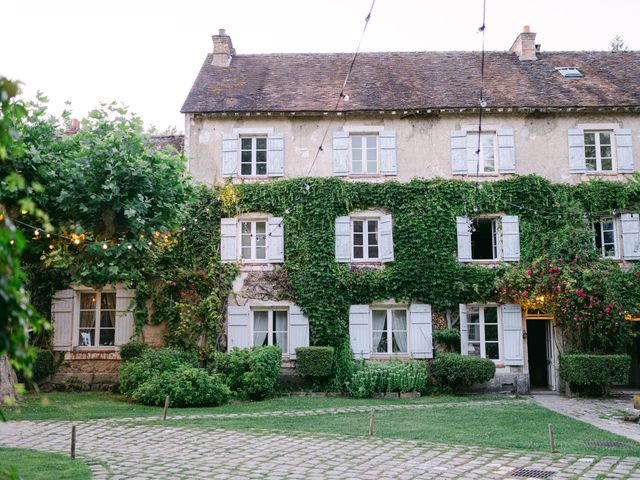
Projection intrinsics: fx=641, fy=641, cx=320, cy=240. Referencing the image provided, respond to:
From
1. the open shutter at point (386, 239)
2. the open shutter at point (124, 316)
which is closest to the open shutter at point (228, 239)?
the open shutter at point (124, 316)

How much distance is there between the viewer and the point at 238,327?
16.7 metres

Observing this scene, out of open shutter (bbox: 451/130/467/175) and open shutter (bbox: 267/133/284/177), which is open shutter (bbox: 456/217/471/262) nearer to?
open shutter (bbox: 451/130/467/175)

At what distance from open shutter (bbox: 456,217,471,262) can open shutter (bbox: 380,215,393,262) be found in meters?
1.77

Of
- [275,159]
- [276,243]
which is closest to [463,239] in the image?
[276,243]

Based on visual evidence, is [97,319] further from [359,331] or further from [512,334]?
[512,334]

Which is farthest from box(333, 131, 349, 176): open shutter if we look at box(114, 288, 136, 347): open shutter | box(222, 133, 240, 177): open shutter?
box(114, 288, 136, 347): open shutter

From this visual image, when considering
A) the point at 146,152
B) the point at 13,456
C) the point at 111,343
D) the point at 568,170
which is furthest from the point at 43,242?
the point at 568,170

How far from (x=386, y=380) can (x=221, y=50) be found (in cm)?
1135

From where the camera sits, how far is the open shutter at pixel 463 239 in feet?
54.9

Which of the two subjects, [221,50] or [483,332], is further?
[221,50]

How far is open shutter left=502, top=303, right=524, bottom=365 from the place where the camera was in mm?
16375

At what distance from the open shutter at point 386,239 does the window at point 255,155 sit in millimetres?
3538

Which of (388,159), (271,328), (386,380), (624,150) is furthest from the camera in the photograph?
(388,159)

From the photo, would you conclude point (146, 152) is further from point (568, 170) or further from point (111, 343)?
point (568, 170)
